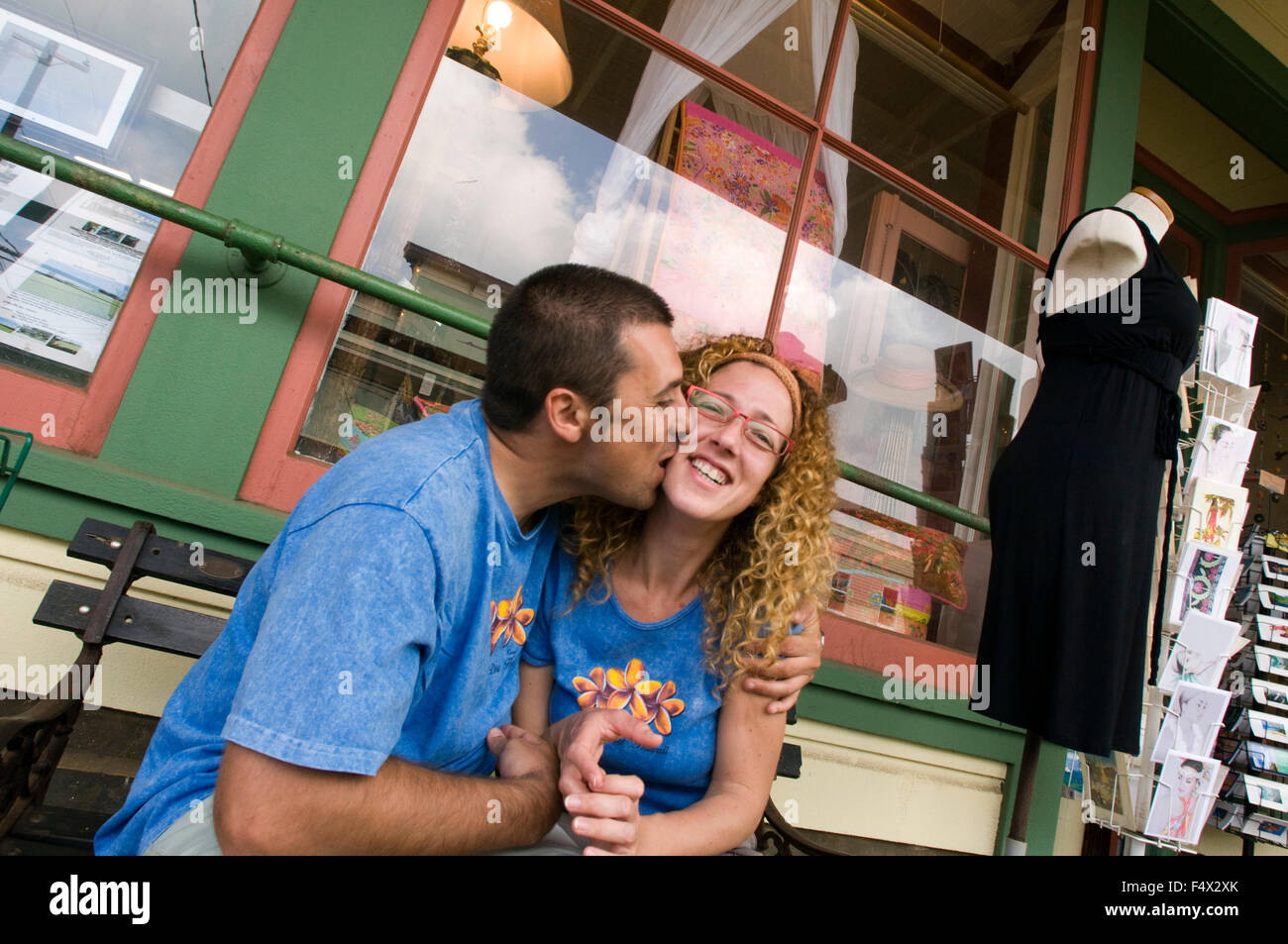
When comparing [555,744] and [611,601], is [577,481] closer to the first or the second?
[611,601]

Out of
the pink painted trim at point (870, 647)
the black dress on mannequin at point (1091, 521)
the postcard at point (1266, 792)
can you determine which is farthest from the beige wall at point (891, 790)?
the postcard at point (1266, 792)

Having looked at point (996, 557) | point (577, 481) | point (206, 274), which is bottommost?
point (577, 481)

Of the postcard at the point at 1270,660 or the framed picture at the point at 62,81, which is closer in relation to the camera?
the framed picture at the point at 62,81

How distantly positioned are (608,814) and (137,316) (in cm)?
186

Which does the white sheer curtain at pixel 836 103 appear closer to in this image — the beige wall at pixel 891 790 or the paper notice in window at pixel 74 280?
the beige wall at pixel 891 790

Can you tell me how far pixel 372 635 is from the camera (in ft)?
2.83

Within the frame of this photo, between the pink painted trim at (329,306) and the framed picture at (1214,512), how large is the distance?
10.1ft

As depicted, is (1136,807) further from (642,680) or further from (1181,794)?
(642,680)

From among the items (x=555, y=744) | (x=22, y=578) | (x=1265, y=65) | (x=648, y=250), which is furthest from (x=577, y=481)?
(x=1265, y=65)

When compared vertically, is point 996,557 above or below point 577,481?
above

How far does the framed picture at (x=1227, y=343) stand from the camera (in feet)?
9.43

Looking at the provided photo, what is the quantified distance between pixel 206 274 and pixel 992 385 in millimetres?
3358

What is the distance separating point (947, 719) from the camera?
2953 millimetres
